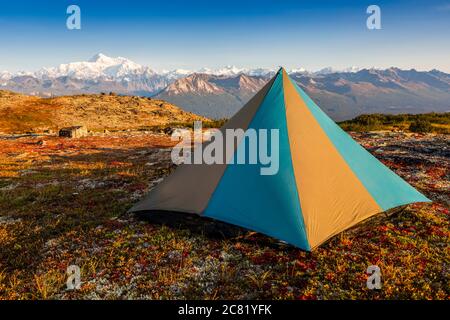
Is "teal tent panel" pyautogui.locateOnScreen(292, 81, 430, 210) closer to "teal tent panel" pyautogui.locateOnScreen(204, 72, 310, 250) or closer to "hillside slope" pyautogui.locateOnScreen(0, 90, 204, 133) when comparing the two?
"teal tent panel" pyautogui.locateOnScreen(204, 72, 310, 250)

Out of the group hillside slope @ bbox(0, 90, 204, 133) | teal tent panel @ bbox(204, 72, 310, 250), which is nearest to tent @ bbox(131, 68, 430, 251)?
teal tent panel @ bbox(204, 72, 310, 250)

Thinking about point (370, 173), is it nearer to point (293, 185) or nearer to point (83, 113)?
point (293, 185)

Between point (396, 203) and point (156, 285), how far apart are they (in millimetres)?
8778

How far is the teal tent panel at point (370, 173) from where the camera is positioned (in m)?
10.9

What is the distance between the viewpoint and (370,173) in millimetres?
11406

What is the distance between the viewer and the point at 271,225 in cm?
959

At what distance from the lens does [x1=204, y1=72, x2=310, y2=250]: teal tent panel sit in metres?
9.47

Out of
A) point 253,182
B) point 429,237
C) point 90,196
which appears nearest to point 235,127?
point 253,182

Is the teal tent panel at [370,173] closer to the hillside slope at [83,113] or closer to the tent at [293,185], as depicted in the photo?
the tent at [293,185]

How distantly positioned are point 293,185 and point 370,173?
11.4 ft

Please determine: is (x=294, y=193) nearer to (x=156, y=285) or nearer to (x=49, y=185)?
(x=156, y=285)

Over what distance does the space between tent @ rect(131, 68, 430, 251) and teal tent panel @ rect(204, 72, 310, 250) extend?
0.03 meters

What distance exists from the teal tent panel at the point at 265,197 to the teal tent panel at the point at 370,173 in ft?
6.63

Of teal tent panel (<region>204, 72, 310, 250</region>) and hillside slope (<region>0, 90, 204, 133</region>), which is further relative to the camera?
hillside slope (<region>0, 90, 204, 133</region>)
